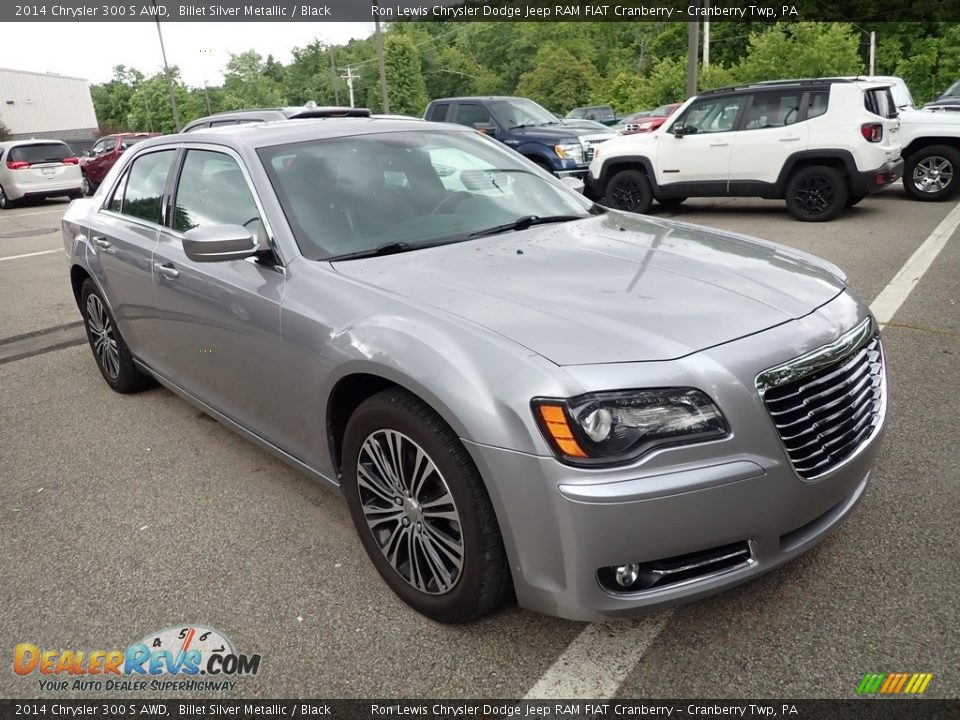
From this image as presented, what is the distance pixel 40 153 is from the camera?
19.3 m

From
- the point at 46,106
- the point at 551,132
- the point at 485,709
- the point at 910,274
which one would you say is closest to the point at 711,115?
the point at 551,132

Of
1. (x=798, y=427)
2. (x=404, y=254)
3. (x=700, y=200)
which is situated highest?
(x=404, y=254)

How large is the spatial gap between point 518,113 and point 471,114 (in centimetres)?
82

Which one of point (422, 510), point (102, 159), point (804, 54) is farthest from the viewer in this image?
point (804, 54)

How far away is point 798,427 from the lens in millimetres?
2242

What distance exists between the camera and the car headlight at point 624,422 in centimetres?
208

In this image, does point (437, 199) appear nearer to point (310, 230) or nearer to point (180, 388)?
point (310, 230)

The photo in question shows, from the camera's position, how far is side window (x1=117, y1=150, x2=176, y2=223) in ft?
13.3

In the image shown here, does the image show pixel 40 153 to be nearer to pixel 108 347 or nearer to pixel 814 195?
pixel 108 347

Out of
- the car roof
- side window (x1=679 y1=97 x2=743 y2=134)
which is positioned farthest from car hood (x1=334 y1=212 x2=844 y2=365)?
side window (x1=679 y1=97 x2=743 y2=134)

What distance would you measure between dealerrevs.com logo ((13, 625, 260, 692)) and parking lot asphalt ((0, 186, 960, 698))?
0.05 m

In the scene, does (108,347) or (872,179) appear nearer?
(108,347)

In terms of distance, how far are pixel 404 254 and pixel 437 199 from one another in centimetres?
51

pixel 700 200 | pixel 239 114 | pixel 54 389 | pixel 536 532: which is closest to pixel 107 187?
pixel 54 389
